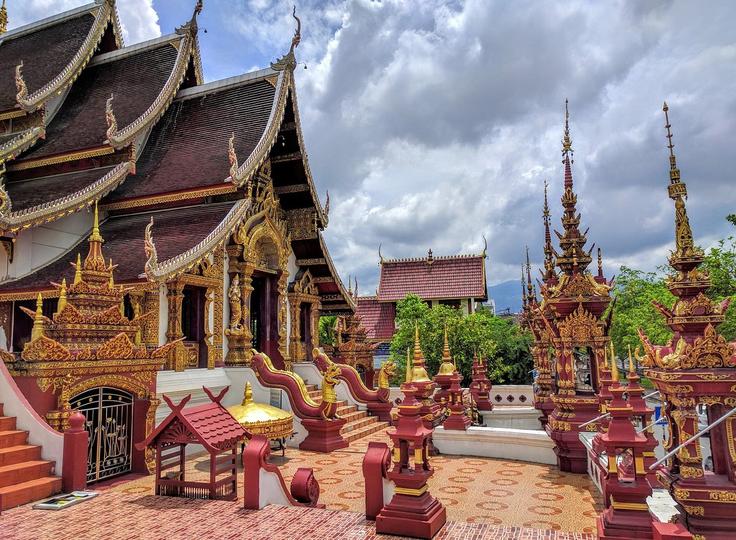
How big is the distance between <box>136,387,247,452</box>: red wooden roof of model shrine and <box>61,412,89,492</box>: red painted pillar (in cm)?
87

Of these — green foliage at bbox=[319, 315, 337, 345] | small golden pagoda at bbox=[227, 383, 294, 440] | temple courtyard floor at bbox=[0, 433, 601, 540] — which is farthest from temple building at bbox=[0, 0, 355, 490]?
green foliage at bbox=[319, 315, 337, 345]

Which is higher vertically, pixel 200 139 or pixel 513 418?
pixel 200 139

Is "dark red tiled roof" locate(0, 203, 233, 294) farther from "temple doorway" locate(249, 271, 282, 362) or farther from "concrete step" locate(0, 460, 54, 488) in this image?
"concrete step" locate(0, 460, 54, 488)

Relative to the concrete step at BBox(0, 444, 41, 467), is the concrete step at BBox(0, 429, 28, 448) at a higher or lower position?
higher

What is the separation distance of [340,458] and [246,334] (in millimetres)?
3471

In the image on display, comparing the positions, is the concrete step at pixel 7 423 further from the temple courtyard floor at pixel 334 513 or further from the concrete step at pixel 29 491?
the temple courtyard floor at pixel 334 513

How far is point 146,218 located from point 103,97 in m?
4.92

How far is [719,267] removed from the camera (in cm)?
1742

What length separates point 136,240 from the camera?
35.8ft

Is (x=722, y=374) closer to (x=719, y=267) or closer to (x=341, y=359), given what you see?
(x=341, y=359)

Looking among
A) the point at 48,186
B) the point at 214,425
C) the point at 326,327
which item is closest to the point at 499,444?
the point at 214,425

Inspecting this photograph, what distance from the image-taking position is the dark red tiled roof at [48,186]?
443 inches

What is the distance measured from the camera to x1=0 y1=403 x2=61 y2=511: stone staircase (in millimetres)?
5715

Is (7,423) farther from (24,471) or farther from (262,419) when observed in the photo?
(262,419)
